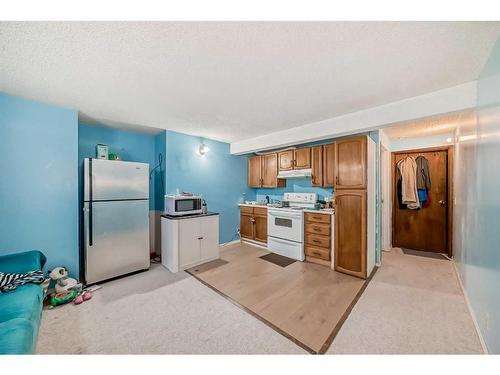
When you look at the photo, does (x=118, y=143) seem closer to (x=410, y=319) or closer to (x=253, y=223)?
(x=253, y=223)

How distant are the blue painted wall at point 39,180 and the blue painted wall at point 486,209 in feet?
13.7

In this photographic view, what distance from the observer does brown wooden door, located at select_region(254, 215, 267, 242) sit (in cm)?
408

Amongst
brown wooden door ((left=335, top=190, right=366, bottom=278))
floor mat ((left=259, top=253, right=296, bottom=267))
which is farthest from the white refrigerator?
brown wooden door ((left=335, top=190, right=366, bottom=278))

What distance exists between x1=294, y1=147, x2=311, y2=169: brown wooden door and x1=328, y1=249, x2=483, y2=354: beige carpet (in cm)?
213

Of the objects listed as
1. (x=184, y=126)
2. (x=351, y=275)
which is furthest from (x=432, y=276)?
(x=184, y=126)

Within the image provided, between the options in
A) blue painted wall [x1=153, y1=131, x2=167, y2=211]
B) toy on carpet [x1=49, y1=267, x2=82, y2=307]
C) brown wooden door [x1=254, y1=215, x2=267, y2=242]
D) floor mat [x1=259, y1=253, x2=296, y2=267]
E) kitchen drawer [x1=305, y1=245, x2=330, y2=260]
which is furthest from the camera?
brown wooden door [x1=254, y1=215, x2=267, y2=242]

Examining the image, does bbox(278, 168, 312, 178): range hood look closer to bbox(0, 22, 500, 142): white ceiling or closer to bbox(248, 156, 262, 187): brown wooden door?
bbox(248, 156, 262, 187): brown wooden door

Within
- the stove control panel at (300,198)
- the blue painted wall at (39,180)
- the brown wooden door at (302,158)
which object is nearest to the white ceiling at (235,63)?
the blue painted wall at (39,180)

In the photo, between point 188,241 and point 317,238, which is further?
point 317,238

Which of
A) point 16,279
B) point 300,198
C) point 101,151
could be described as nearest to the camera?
point 16,279

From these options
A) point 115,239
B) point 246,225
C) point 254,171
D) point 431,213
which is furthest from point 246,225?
point 431,213

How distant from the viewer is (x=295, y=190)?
13.9 ft

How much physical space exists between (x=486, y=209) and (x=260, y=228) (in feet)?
10.5

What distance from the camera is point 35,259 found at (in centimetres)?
199
